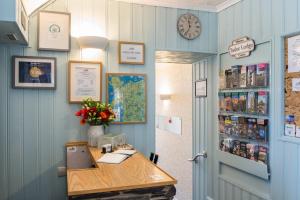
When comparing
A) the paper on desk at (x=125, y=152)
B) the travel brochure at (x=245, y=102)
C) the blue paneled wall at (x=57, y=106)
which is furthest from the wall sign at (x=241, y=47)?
the paper on desk at (x=125, y=152)

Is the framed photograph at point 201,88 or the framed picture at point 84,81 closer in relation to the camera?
the framed picture at point 84,81

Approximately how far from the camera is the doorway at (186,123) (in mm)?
3031

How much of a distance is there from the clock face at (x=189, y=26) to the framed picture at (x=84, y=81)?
95cm

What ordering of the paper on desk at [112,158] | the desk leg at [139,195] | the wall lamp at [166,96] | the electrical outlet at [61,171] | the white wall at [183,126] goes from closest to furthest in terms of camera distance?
the desk leg at [139,195]
the paper on desk at [112,158]
the electrical outlet at [61,171]
the white wall at [183,126]
the wall lamp at [166,96]

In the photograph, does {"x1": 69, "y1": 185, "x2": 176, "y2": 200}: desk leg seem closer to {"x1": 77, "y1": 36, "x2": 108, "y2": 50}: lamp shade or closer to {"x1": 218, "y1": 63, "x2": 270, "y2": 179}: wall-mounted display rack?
{"x1": 218, "y1": 63, "x2": 270, "y2": 179}: wall-mounted display rack

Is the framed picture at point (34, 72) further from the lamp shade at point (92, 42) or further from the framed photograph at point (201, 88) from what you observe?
the framed photograph at point (201, 88)

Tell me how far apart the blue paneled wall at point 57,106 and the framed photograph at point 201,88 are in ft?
1.82

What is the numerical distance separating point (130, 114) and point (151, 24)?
3.14ft

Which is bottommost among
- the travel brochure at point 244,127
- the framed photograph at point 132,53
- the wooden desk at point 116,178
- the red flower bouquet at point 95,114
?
the wooden desk at point 116,178

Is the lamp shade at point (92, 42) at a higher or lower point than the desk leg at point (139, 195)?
higher

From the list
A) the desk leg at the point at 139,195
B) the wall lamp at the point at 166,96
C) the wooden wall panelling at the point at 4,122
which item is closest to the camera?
the desk leg at the point at 139,195

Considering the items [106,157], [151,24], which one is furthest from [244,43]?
[106,157]

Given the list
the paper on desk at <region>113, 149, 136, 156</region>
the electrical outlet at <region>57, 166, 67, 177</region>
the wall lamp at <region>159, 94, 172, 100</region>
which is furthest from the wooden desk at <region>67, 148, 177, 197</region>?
the wall lamp at <region>159, 94, 172, 100</region>

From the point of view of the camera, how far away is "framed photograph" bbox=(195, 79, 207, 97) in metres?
3.04
